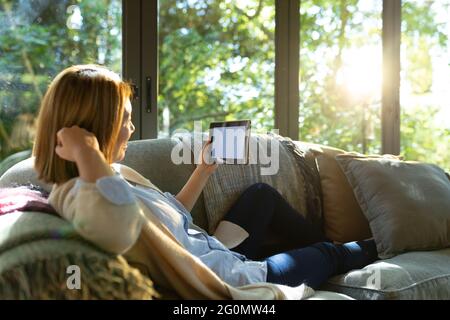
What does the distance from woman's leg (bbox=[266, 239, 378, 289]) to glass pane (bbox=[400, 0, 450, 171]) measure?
1.73m

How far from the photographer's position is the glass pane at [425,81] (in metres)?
3.47

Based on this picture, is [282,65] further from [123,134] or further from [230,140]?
[123,134]

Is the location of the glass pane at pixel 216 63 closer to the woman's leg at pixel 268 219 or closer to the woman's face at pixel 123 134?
the woman's leg at pixel 268 219

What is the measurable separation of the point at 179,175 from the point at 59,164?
0.78 meters

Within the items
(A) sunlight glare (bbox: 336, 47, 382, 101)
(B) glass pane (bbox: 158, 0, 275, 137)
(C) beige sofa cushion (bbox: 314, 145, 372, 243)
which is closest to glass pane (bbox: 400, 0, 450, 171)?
(A) sunlight glare (bbox: 336, 47, 382, 101)

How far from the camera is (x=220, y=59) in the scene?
3209 mm

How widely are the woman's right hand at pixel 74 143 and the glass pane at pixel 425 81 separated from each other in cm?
258

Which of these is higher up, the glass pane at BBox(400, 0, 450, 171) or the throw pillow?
the glass pane at BBox(400, 0, 450, 171)

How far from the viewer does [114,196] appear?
1.18m

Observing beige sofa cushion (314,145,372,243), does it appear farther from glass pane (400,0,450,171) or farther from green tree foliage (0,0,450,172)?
glass pane (400,0,450,171)

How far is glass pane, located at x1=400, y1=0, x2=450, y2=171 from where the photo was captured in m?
3.47

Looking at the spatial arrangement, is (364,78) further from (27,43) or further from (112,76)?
(112,76)
